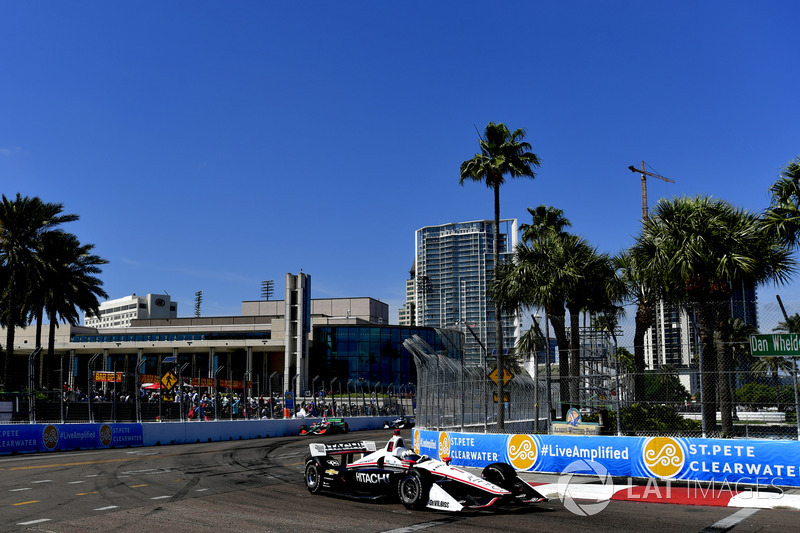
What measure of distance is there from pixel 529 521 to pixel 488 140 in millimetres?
18795

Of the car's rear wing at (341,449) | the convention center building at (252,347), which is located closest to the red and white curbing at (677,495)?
the car's rear wing at (341,449)

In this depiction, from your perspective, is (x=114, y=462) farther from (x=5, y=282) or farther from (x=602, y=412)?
(x=5, y=282)

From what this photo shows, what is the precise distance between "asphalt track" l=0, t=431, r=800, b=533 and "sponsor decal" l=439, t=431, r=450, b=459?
4557 millimetres

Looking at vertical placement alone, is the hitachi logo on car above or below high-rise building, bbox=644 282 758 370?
below

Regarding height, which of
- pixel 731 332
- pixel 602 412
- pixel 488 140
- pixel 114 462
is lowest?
pixel 114 462

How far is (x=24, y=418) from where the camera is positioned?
1010 inches

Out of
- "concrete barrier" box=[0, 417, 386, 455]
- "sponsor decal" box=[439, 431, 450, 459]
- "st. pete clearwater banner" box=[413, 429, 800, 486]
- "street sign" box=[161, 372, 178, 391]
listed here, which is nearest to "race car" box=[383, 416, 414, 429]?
"concrete barrier" box=[0, 417, 386, 455]

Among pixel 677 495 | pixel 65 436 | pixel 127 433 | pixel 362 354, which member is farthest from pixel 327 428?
pixel 362 354

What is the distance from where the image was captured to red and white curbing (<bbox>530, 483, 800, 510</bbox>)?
1238cm

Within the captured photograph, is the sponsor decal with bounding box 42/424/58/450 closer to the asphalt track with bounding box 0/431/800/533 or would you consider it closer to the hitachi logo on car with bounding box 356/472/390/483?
the asphalt track with bounding box 0/431/800/533

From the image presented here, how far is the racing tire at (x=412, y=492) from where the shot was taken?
39.1 feet

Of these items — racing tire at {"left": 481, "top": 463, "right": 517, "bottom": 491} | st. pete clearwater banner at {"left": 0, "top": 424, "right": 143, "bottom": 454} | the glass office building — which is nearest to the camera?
racing tire at {"left": 481, "top": 463, "right": 517, "bottom": 491}

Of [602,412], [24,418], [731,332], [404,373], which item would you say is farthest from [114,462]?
[404,373]

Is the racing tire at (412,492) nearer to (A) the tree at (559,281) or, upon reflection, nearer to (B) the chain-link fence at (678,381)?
(B) the chain-link fence at (678,381)
